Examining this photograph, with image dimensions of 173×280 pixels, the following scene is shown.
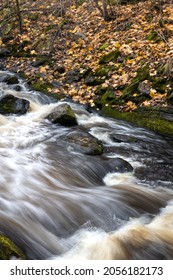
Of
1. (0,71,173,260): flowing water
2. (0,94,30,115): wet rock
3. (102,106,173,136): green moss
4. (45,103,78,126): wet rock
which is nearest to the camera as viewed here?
(0,71,173,260): flowing water

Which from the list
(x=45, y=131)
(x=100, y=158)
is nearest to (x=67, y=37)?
Result: (x=45, y=131)

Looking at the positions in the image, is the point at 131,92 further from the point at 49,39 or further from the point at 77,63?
the point at 49,39

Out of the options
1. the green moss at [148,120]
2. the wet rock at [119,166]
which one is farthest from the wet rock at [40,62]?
the wet rock at [119,166]

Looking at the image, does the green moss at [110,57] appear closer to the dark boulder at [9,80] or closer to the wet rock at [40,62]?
the wet rock at [40,62]

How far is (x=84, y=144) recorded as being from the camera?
671 cm

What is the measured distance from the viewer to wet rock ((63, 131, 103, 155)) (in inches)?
260

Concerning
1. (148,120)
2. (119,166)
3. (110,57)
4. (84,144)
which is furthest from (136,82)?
(119,166)

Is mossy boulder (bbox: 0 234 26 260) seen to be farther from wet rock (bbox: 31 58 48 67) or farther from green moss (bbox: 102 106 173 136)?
wet rock (bbox: 31 58 48 67)

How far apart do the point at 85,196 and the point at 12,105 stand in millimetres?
4696

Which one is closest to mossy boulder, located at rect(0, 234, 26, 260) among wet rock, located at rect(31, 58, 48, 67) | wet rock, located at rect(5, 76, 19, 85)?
wet rock, located at rect(5, 76, 19, 85)

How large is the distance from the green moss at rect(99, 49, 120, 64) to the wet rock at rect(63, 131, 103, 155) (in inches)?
148

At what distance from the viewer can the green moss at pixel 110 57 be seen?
10.0m

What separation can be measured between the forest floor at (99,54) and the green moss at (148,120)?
15 centimetres

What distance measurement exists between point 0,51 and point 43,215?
10.7 m
